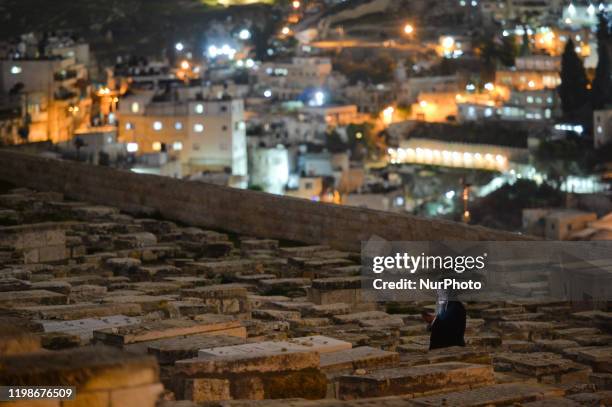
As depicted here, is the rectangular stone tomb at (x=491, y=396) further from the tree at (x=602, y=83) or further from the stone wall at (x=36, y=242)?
the tree at (x=602, y=83)

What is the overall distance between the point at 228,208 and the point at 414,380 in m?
7.93

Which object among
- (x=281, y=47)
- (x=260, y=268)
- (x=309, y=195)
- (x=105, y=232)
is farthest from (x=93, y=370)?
(x=281, y=47)

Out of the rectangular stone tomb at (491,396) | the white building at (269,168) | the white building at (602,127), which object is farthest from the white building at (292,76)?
the rectangular stone tomb at (491,396)

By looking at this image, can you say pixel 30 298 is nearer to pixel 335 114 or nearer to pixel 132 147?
pixel 132 147

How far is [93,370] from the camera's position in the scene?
557 cm

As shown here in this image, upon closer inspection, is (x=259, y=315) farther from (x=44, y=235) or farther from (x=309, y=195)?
(x=309, y=195)

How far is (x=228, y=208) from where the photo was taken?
1546 centimetres

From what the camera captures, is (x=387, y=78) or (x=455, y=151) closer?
(x=455, y=151)

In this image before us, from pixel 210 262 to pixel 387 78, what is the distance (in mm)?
66986

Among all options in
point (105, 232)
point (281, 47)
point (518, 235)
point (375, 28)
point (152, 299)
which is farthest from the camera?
point (375, 28)

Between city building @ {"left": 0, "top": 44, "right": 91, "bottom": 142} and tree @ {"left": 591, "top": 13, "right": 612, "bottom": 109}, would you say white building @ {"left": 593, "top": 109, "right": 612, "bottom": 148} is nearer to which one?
tree @ {"left": 591, "top": 13, "right": 612, "bottom": 109}

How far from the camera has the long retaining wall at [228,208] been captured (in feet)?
45.2

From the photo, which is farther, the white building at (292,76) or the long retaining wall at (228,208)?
the white building at (292,76)

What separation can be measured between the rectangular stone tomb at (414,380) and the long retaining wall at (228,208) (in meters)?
5.00
